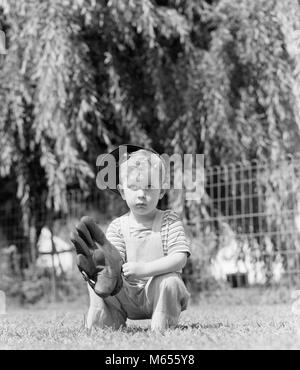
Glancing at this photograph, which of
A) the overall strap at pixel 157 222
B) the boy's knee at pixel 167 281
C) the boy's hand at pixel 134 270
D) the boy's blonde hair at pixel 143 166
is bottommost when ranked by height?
the boy's knee at pixel 167 281

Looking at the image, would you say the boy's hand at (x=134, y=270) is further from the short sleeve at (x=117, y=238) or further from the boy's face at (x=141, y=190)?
the boy's face at (x=141, y=190)

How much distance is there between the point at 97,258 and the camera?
8.89 ft

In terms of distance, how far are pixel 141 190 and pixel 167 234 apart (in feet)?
0.75

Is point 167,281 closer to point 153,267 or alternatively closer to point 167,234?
point 153,267

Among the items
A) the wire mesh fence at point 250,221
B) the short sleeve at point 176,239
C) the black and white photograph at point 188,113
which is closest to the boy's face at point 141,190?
the short sleeve at point 176,239

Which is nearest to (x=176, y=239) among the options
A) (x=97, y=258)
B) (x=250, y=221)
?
(x=97, y=258)

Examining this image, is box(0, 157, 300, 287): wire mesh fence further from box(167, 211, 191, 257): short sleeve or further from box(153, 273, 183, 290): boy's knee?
box(153, 273, 183, 290): boy's knee

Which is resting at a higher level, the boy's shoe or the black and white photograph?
the black and white photograph

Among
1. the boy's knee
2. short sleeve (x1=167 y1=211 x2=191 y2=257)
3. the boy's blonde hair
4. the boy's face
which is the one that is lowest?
the boy's knee

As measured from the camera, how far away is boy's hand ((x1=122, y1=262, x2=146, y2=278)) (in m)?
2.79

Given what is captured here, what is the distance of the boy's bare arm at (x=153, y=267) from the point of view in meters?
2.79

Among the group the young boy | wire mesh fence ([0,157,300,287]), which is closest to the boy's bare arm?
the young boy
